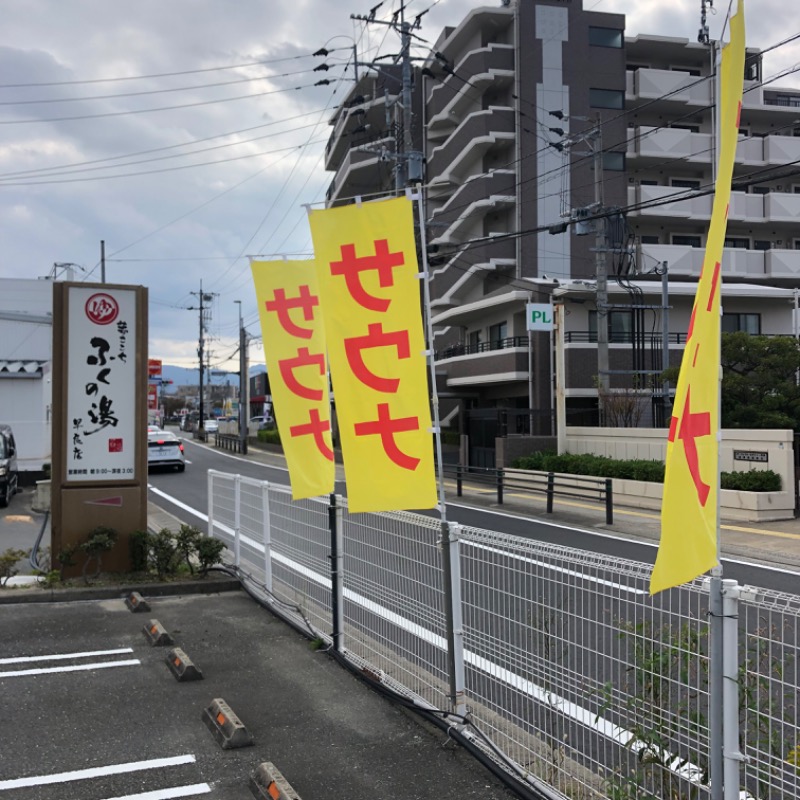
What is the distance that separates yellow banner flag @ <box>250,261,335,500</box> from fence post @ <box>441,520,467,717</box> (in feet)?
6.80

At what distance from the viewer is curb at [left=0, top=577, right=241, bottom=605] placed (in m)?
8.16

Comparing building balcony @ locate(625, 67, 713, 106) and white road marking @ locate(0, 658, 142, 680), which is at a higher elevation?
building balcony @ locate(625, 67, 713, 106)

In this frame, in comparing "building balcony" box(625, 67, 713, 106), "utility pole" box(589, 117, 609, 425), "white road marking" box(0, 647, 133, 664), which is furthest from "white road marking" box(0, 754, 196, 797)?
"building balcony" box(625, 67, 713, 106)

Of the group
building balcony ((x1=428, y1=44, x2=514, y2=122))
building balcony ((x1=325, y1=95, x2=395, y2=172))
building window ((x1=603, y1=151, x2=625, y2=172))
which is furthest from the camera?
building balcony ((x1=325, y1=95, x2=395, y2=172))

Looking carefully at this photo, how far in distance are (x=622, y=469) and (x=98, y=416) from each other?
14.3m

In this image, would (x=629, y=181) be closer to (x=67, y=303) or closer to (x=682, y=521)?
→ (x=67, y=303)

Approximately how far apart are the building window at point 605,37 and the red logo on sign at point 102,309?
35930mm

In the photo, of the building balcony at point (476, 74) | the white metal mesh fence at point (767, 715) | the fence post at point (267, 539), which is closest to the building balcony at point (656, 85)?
the building balcony at point (476, 74)

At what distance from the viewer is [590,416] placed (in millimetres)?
30625

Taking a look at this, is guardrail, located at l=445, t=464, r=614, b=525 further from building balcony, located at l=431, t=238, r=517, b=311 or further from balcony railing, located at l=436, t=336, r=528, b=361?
building balcony, located at l=431, t=238, r=517, b=311

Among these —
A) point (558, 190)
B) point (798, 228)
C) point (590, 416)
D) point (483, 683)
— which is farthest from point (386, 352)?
point (798, 228)

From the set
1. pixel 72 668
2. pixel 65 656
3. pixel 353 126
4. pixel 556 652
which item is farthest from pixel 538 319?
pixel 353 126

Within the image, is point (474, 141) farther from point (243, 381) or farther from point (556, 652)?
point (556, 652)

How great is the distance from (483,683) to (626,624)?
1.87m
